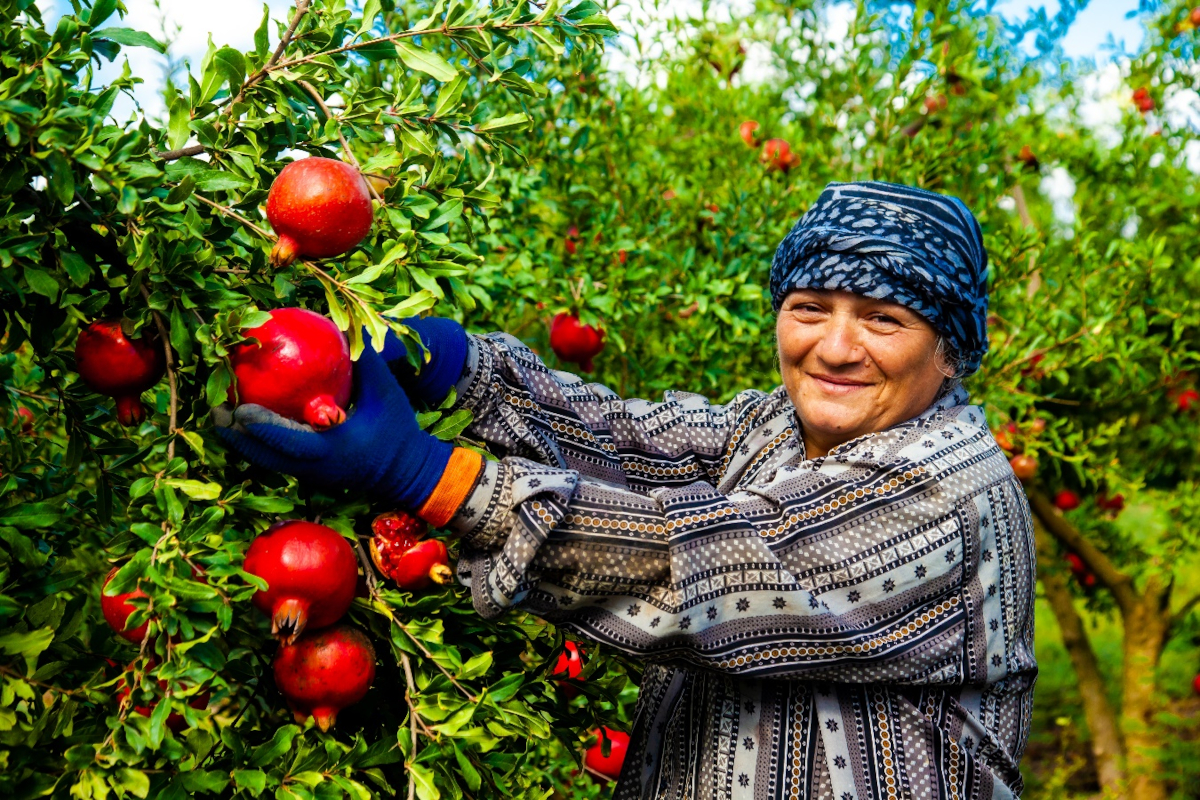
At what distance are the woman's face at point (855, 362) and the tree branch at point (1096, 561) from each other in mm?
3215

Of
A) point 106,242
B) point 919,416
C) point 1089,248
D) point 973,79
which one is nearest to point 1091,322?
point 1089,248

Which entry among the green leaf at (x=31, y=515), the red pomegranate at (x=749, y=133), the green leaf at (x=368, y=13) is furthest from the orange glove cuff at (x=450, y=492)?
the red pomegranate at (x=749, y=133)

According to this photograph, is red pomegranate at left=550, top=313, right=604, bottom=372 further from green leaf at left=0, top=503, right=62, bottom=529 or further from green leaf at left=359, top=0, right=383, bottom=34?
green leaf at left=0, top=503, right=62, bottom=529

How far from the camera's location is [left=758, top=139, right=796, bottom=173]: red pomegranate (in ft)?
9.92

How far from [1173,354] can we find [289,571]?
303 cm

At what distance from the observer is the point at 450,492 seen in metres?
1.24

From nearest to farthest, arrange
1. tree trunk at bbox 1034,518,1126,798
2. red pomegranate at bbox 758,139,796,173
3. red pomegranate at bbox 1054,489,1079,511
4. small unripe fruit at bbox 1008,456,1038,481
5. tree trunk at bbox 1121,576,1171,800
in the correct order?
red pomegranate at bbox 758,139,796,173
small unripe fruit at bbox 1008,456,1038,481
red pomegranate at bbox 1054,489,1079,511
tree trunk at bbox 1121,576,1171,800
tree trunk at bbox 1034,518,1126,798

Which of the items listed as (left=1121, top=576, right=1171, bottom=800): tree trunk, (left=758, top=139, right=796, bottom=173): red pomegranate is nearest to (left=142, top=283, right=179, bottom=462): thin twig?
(left=758, top=139, right=796, bottom=173): red pomegranate

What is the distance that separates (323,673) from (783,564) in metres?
0.57

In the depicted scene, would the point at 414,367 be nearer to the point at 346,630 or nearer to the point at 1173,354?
the point at 346,630

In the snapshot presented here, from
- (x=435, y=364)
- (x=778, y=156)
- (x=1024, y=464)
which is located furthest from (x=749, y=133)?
(x=435, y=364)

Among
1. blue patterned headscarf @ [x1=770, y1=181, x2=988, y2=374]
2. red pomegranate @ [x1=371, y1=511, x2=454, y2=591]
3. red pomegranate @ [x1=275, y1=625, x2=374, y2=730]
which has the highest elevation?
blue patterned headscarf @ [x1=770, y1=181, x2=988, y2=374]

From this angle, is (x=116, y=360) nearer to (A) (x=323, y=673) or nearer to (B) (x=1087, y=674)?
(A) (x=323, y=673)

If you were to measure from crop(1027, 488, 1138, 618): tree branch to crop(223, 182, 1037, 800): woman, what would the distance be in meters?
3.12
